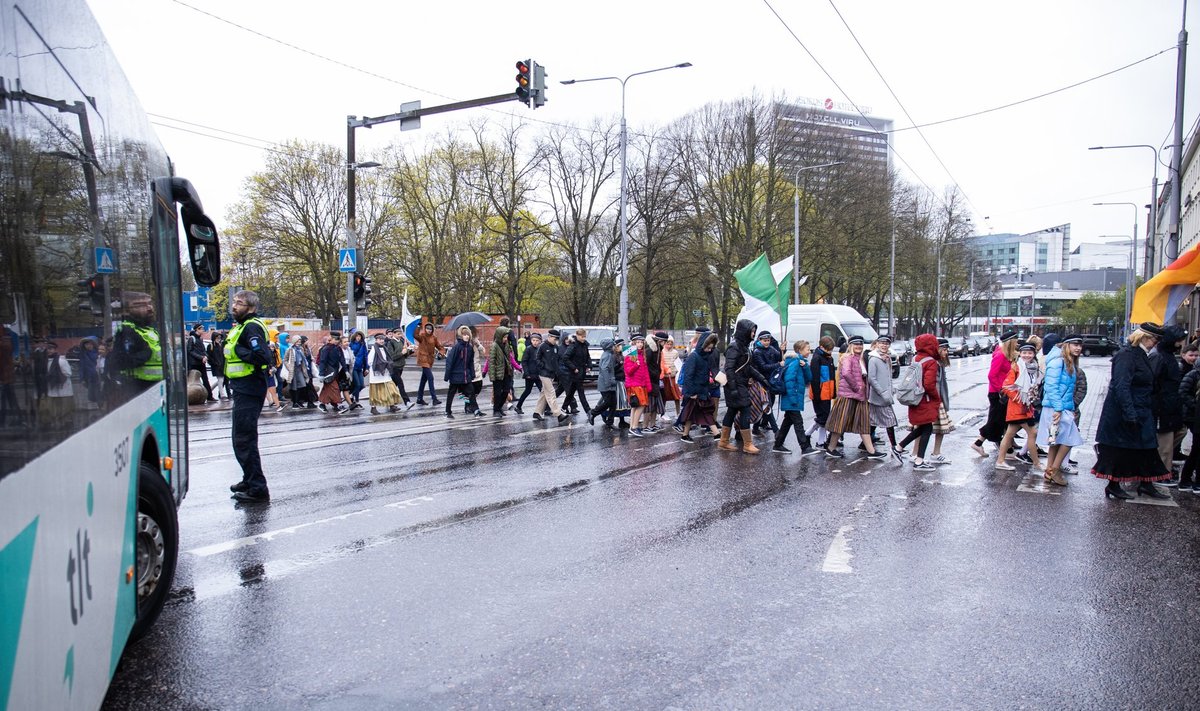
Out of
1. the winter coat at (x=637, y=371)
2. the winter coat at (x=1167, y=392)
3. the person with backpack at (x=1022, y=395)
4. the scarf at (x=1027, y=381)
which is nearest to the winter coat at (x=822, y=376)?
Answer: the person with backpack at (x=1022, y=395)

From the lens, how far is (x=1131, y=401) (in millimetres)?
8094

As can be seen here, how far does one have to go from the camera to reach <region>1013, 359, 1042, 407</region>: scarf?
10109 mm

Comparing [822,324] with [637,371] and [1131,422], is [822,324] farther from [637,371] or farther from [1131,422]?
[1131,422]

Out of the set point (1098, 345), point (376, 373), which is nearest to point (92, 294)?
point (376, 373)

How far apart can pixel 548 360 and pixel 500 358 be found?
1.21 metres

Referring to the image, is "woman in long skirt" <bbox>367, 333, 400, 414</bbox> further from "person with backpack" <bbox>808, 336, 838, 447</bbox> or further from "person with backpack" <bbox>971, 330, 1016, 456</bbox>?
"person with backpack" <bbox>971, 330, 1016, 456</bbox>

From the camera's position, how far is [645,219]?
143ft

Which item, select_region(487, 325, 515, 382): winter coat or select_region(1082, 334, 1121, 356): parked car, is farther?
select_region(1082, 334, 1121, 356): parked car

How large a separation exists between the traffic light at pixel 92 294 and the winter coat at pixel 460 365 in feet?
42.0

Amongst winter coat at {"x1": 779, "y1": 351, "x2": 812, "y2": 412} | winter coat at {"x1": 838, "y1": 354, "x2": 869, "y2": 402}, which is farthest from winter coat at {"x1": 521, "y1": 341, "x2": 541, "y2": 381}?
winter coat at {"x1": 838, "y1": 354, "x2": 869, "y2": 402}

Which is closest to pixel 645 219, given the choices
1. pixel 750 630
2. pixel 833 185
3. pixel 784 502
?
pixel 833 185

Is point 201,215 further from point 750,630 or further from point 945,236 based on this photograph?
point 945,236

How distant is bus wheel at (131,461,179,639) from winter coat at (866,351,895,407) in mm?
8794

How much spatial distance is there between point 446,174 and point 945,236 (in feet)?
125
